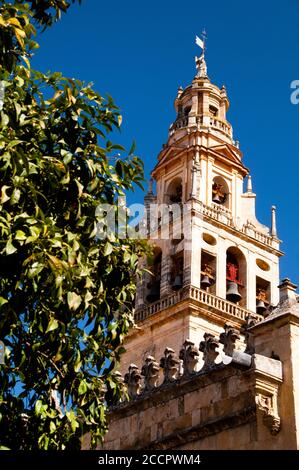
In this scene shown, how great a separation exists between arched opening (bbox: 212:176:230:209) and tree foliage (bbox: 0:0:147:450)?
93.2 ft

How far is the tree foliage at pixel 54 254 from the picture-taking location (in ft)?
32.5

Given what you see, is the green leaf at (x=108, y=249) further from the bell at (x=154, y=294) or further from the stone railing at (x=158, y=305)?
the bell at (x=154, y=294)

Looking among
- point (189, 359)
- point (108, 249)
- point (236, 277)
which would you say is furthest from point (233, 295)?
point (108, 249)

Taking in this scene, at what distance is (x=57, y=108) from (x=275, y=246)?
30082 millimetres

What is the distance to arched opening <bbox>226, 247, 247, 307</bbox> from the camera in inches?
1462

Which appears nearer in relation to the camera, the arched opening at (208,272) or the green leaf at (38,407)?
the green leaf at (38,407)

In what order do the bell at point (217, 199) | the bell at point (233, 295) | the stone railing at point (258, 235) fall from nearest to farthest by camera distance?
the bell at point (233, 295)
the stone railing at point (258, 235)
the bell at point (217, 199)

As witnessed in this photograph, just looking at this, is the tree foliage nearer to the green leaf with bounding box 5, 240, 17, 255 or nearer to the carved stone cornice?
the green leaf with bounding box 5, 240, 17, 255

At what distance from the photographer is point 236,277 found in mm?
38812

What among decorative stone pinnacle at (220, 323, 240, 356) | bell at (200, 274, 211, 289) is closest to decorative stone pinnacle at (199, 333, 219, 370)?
decorative stone pinnacle at (220, 323, 240, 356)

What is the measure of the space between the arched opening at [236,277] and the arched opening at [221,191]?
253cm

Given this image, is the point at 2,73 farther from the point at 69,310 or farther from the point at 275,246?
the point at 275,246

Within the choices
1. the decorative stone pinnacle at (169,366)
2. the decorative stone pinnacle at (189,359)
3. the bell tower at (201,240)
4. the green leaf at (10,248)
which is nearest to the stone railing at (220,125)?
the bell tower at (201,240)
